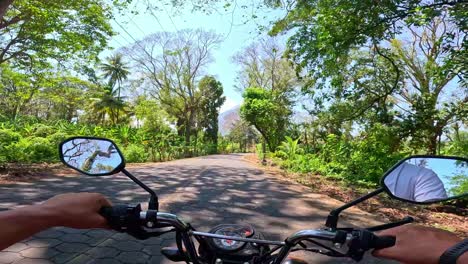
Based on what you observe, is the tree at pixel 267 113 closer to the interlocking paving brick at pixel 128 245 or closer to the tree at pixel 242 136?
the interlocking paving brick at pixel 128 245

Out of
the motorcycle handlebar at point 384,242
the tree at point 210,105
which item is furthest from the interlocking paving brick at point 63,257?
the tree at point 210,105

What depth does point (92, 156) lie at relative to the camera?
1831mm

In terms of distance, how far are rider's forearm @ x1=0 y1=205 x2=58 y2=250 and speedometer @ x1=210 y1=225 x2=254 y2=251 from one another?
2.03ft

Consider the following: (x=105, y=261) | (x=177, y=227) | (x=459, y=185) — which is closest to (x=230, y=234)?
(x=177, y=227)

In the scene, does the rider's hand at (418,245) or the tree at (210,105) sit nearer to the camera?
the rider's hand at (418,245)

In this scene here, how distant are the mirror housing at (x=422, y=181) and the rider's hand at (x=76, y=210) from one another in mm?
1156

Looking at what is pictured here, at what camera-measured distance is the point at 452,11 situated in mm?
5645

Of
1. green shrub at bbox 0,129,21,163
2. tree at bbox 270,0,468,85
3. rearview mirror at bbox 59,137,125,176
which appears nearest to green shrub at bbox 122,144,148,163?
green shrub at bbox 0,129,21,163

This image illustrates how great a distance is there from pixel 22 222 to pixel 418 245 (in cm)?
127

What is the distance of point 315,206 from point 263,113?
1633cm

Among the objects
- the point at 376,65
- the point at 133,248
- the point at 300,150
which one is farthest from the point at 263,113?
the point at 133,248

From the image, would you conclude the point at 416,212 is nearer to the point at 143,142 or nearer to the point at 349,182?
the point at 349,182

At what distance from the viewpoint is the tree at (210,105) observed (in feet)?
137

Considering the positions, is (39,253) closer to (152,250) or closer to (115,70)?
(152,250)
